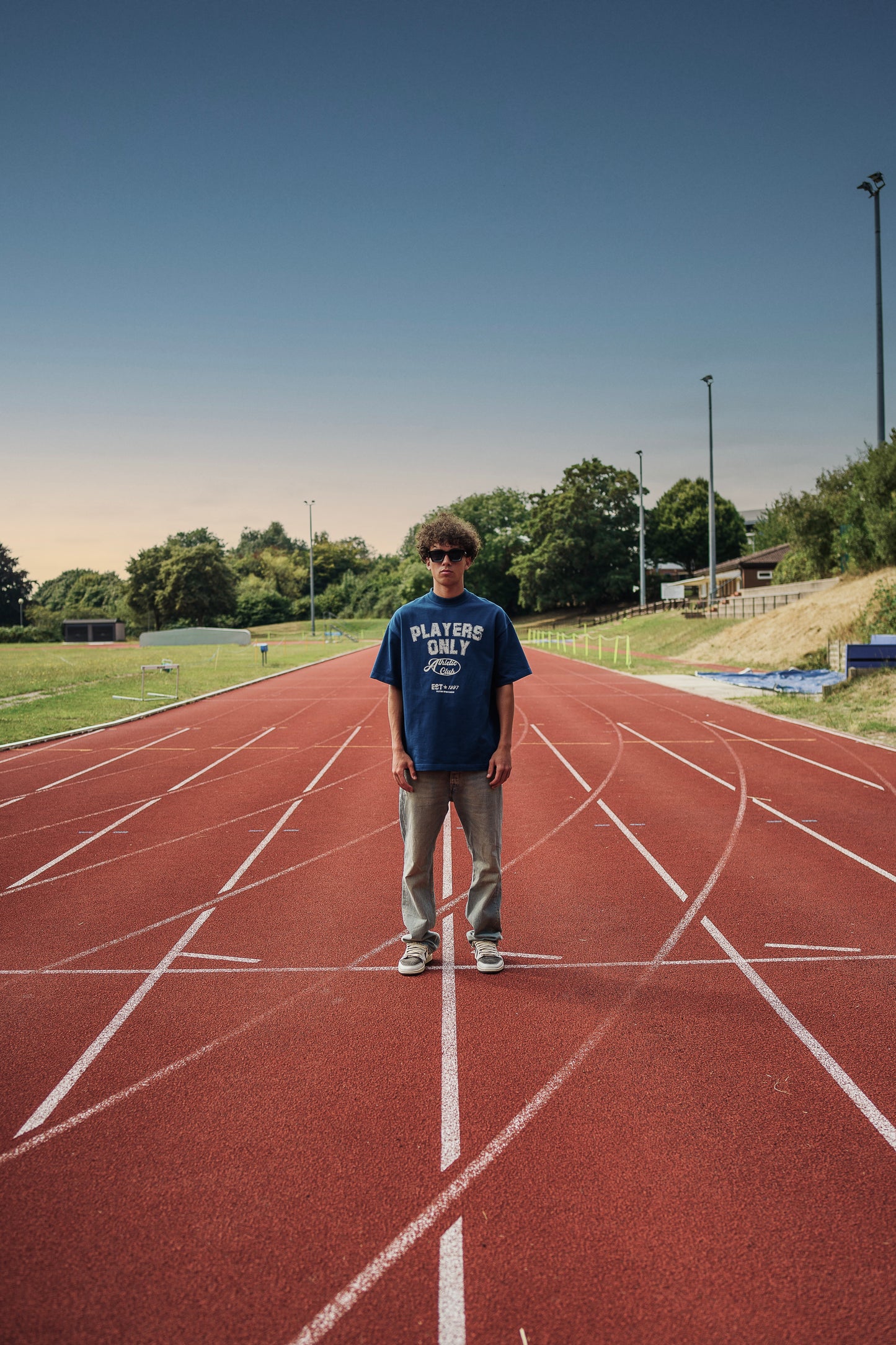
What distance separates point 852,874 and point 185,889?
501 cm

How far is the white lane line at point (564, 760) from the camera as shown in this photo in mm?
9547

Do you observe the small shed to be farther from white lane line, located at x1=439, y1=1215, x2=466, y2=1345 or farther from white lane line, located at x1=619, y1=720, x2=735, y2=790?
white lane line, located at x1=439, y1=1215, x2=466, y2=1345

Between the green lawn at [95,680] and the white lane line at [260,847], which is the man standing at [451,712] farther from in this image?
the green lawn at [95,680]

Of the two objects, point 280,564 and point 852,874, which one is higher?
point 280,564

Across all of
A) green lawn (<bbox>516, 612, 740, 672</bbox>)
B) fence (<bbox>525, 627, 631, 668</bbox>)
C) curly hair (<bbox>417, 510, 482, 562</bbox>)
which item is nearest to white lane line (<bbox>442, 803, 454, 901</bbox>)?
curly hair (<bbox>417, 510, 482, 562</bbox>)

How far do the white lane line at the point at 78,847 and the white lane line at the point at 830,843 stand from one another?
6.48m

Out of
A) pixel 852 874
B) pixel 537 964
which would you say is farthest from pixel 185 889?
pixel 852 874

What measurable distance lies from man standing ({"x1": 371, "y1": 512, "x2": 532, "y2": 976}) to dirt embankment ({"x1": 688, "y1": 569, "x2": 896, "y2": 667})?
76.8ft

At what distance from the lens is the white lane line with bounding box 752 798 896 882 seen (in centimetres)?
613

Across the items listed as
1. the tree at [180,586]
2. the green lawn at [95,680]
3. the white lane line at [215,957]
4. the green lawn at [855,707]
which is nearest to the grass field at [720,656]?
the green lawn at [855,707]

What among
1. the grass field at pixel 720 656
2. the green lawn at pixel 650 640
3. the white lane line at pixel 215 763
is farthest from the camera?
the green lawn at pixel 650 640

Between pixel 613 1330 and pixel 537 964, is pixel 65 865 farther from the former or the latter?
pixel 613 1330

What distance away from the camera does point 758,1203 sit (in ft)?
8.55

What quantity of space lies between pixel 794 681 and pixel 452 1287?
1919 centimetres
